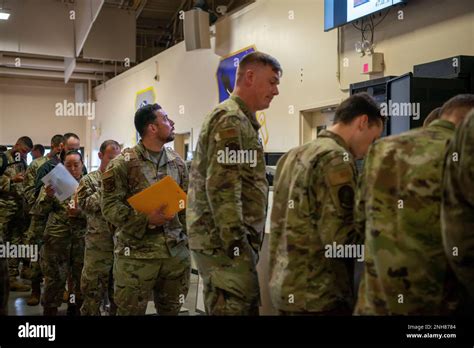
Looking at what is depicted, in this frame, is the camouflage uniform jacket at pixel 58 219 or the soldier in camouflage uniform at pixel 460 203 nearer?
the soldier in camouflage uniform at pixel 460 203

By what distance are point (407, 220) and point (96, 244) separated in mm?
2435

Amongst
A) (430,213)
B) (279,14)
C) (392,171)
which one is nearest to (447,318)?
(430,213)

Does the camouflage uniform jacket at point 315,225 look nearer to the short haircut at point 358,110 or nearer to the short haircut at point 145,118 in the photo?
the short haircut at point 358,110

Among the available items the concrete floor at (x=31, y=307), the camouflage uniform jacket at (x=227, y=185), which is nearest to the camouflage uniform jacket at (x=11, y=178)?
the concrete floor at (x=31, y=307)

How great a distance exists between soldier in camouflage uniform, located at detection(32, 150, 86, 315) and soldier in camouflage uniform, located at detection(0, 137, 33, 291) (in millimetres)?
1404

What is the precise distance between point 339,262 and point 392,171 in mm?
365

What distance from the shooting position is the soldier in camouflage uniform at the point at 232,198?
161 cm

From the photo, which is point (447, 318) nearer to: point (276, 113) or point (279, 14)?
point (276, 113)

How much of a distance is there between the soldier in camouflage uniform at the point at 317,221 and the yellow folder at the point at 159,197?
731 mm

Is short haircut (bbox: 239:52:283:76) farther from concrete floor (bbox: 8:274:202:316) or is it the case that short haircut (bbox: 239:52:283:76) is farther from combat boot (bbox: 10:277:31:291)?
combat boot (bbox: 10:277:31:291)

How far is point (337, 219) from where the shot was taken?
139 cm

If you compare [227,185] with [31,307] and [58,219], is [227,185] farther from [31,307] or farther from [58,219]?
[31,307]

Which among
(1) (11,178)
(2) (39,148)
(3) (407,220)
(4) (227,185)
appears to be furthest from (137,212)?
(2) (39,148)

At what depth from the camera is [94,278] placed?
316cm
